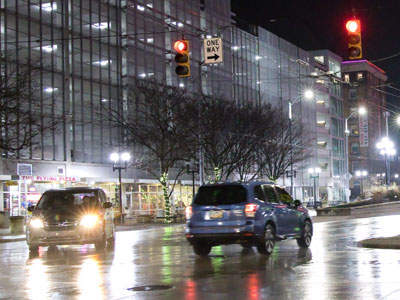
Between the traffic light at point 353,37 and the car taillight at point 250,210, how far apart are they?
455cm

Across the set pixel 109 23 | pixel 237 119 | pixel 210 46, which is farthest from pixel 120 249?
pixel 109 23

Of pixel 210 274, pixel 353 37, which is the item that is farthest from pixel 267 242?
pixel 353 37

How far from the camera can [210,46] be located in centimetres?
2183

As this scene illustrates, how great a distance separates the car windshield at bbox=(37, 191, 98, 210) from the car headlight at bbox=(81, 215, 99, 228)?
0.45 metres

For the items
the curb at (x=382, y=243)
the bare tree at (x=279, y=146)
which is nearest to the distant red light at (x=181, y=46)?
the curb at (x=382, y=243)

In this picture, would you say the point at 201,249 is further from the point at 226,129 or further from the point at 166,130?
the point at 226,129

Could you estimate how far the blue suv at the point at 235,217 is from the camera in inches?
636

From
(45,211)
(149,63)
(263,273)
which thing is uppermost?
(149,63)

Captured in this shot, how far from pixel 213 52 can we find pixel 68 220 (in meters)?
7.08

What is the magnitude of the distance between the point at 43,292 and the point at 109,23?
4835cm

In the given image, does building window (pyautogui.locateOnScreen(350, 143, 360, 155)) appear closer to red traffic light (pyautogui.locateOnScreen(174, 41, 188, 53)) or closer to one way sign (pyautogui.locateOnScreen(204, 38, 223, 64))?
one way sign (pyautogui.locateOnScreen(204, 38, 223, 64))

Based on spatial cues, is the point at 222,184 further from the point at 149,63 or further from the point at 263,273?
the point at 149,63

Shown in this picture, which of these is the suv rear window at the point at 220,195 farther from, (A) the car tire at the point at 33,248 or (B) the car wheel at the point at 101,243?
(A) the car tire at the point at 33,248

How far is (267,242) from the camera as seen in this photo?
16.5 metres
